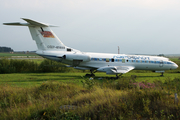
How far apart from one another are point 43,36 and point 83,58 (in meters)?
5.13

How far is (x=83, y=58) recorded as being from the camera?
69.2 feet

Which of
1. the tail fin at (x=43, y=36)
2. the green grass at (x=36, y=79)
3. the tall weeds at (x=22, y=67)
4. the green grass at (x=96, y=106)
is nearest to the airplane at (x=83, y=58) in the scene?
the tail fin at (x=43, y=36)

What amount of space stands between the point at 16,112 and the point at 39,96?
194cm

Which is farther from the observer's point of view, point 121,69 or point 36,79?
point 121,69

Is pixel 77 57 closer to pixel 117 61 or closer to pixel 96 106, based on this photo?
pixel 117 61

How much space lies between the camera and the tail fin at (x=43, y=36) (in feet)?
62.5

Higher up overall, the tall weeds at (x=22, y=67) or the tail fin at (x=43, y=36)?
the tail fin at (x=43, y=36)

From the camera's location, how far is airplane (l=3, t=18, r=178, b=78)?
1955 cm

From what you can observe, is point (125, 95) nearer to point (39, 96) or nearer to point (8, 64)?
point (39, 96)

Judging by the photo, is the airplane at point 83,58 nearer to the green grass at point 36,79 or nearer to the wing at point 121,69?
the wing at point 121,69

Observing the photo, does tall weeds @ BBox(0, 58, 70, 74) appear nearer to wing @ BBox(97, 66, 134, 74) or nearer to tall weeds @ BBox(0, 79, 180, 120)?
wing @ BBox(97, 66, 134, 74)

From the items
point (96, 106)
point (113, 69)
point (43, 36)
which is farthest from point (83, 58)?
point (96, 106)

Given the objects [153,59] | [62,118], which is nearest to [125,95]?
[62,118]

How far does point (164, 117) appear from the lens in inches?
283
